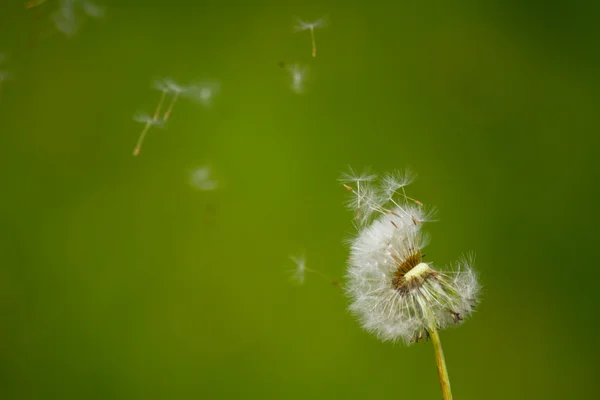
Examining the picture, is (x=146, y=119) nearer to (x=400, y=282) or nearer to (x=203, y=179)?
(x=203, y=179)

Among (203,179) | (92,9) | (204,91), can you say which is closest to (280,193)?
(203,179)

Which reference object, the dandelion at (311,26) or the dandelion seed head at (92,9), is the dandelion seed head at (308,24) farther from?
the dandelion seed head at (92,9)

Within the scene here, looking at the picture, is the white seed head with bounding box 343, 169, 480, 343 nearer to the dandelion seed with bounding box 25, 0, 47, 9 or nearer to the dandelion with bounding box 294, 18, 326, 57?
the dandelion with bounding box 294, 18, 326, 57

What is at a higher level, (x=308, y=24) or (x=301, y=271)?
(x=308, y=24)

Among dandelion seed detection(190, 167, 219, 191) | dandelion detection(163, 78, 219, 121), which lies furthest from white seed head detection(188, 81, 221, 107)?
dandelion seed detection(190, 167, 219, 191)

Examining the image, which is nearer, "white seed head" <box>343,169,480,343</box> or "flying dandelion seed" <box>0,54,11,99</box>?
"white seed head" <box>343,169,480,343</box>

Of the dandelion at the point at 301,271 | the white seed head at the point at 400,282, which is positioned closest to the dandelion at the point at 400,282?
the white seed head at the point at 400,282
